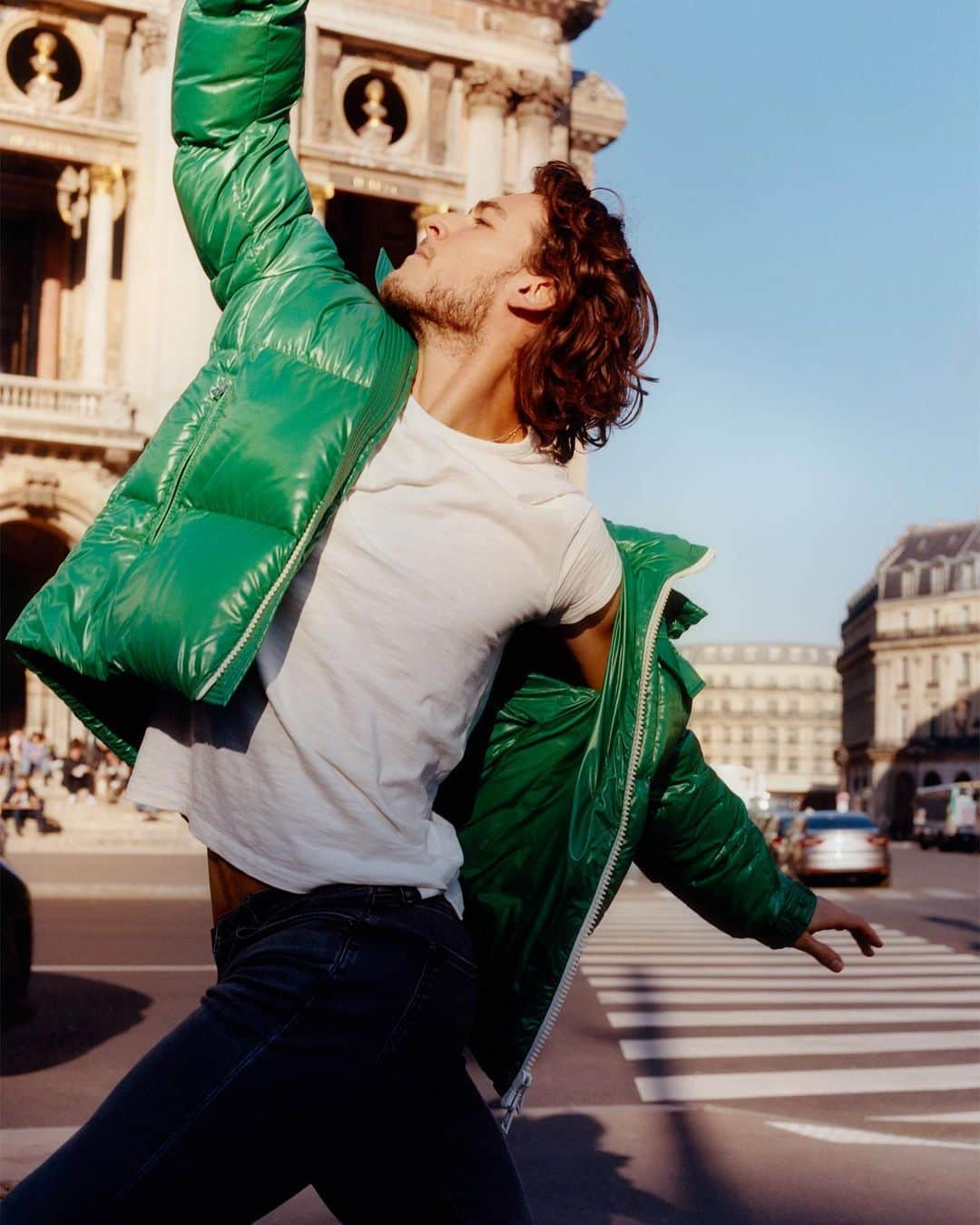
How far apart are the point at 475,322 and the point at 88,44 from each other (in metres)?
35.6

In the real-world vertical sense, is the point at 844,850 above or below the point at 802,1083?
above

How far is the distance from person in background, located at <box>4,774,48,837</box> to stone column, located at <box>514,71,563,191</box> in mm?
17680

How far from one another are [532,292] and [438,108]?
3747cm

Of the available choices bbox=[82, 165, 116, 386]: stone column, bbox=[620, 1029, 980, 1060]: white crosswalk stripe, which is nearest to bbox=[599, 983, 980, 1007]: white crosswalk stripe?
bbox=[620, 1029, 980, 1060]: white crosswalk stripe

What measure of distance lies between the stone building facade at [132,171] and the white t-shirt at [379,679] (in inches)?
1238

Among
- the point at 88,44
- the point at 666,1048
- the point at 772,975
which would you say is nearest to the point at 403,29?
the point at 88,44

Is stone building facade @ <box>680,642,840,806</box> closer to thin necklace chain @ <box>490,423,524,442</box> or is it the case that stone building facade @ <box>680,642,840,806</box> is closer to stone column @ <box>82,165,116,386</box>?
stone column @ <box>82,165,116,386</box>

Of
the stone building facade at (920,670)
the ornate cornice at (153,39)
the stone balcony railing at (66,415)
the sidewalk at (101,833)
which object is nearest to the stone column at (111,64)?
the ornate cornice at (153,39)

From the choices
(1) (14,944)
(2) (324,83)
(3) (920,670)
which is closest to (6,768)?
(2) (324,83)

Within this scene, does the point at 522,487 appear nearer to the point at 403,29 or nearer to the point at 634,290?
the point at 634,290

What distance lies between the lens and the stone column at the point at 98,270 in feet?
119

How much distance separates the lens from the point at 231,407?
2582mm

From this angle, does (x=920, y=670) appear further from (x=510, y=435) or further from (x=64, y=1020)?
(x=510, y=435)

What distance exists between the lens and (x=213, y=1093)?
222 cm
